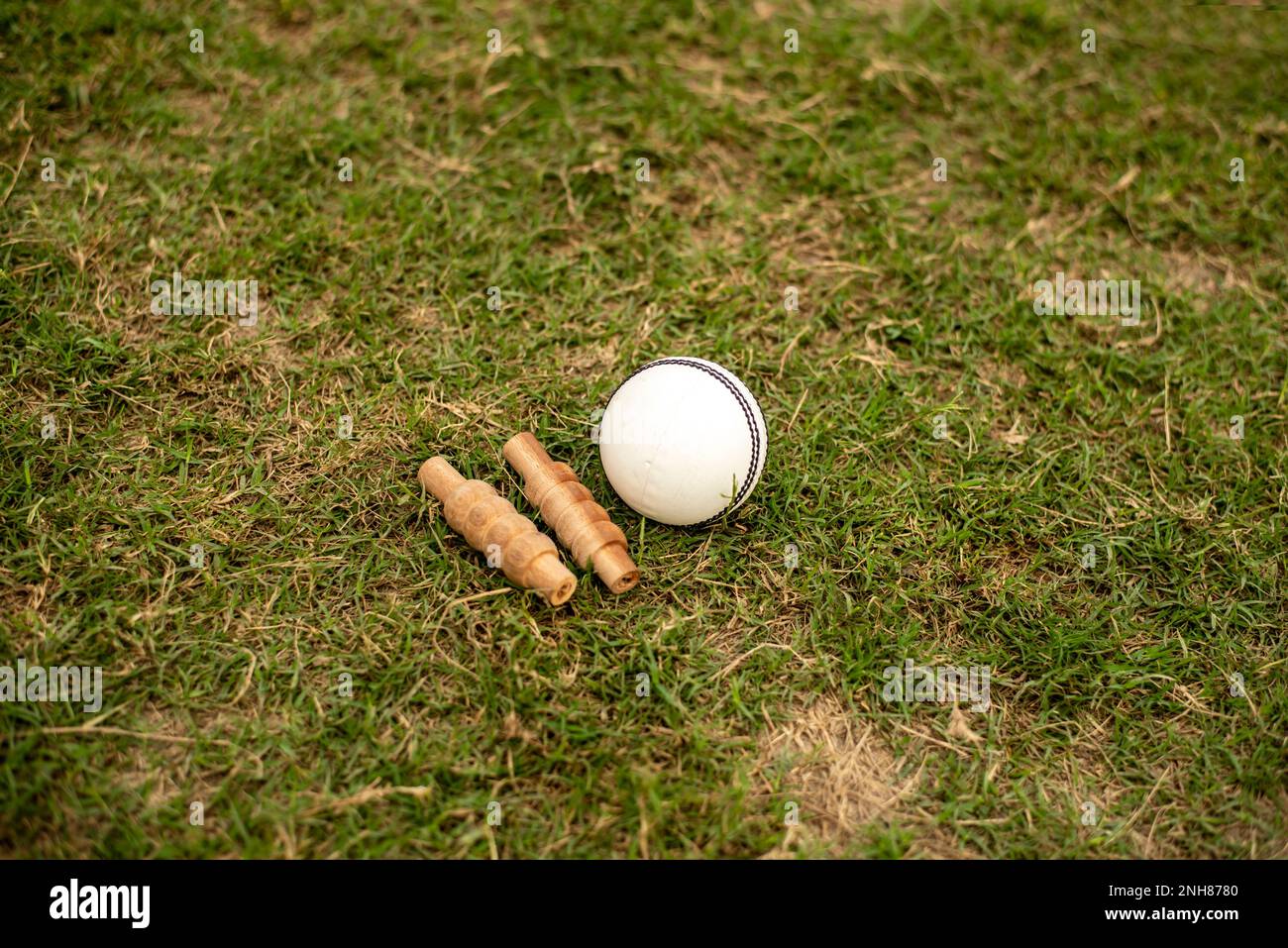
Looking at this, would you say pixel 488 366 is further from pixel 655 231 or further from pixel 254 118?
pixel 254 118

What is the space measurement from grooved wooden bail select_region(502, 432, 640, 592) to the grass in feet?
0.53

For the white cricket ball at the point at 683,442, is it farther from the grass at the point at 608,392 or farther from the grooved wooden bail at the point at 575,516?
the grass at the point at 608,392

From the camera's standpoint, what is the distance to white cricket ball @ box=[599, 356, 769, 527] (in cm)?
277

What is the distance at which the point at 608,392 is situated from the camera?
3.42m

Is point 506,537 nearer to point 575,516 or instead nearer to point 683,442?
point 575,516

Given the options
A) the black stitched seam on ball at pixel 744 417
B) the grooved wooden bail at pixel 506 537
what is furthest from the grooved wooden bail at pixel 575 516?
the black stitched seam on ball at pixel 744 417

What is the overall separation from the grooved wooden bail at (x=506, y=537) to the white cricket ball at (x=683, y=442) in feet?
1.05

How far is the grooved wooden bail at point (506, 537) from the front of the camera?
280cm

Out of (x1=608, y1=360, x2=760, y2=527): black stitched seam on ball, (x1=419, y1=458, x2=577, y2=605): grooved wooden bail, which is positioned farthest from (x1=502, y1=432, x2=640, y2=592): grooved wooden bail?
(x1=608, y1=360, x2=760, y2=527): black stitched seam on ball

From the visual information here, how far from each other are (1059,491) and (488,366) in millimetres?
2087

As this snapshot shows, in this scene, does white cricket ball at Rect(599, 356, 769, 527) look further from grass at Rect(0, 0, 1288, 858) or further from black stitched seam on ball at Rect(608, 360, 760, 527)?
grass at Rect(0, 0, 1288, 858)

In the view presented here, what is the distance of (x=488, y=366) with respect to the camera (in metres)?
3.45

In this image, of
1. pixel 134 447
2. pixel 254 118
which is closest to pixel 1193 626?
pixel 134 447
